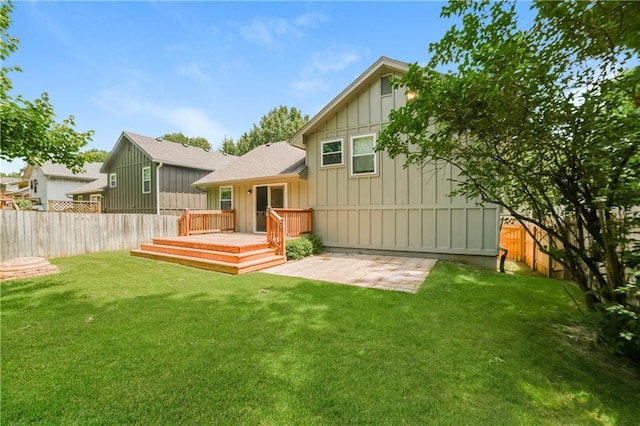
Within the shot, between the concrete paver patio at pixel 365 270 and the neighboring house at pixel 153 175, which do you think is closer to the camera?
the concrete paver patio at pixel 365 270

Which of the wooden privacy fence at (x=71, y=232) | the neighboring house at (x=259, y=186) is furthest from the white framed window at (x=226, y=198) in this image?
the wooden privacy fence at (x=71, y=232)

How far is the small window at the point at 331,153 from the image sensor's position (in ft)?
32.7

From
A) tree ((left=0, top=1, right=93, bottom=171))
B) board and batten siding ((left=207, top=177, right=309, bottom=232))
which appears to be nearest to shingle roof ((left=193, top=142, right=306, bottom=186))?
board and batten siding ((left=207, top=177, right=309, bottom=232))

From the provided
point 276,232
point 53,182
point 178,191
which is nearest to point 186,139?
point 53,182

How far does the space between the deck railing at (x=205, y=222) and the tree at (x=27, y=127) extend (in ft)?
18.1

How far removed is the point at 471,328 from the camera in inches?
144

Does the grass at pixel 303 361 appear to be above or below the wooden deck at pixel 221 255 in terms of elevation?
below

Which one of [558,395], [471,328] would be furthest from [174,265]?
[558,395]

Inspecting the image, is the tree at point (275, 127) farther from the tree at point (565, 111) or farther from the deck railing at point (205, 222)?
the tree at point (565, 111)

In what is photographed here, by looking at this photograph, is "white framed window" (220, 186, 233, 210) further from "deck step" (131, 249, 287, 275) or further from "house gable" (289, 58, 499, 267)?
"deck step" (131, 249, 287, 275)

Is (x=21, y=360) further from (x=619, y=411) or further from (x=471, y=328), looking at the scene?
(x=619, y=411)

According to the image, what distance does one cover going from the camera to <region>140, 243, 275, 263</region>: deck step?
728cm

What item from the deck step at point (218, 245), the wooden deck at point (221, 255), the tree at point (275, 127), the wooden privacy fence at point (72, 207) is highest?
the tree at point (275, 127)

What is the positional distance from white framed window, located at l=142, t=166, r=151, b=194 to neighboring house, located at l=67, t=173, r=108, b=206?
225 inches
